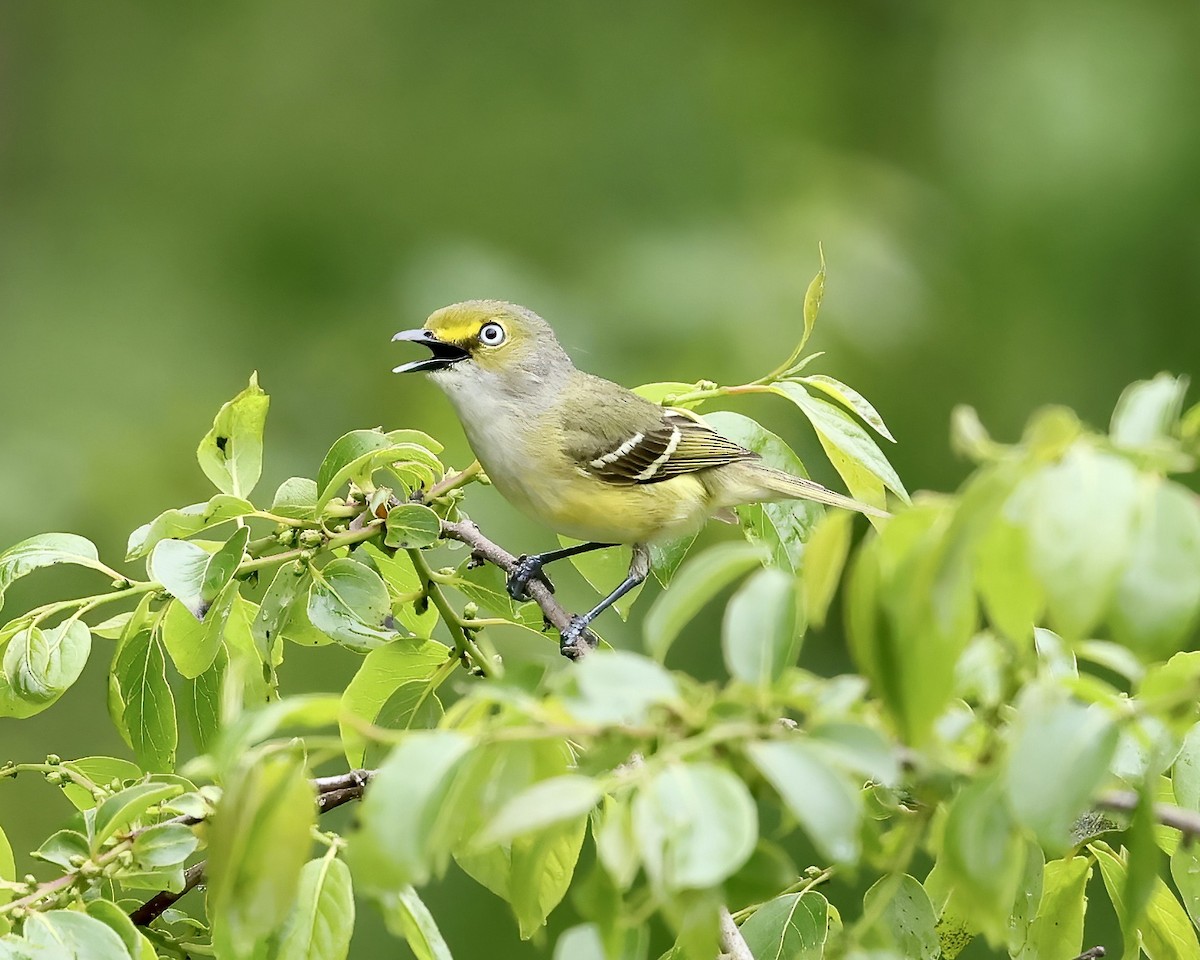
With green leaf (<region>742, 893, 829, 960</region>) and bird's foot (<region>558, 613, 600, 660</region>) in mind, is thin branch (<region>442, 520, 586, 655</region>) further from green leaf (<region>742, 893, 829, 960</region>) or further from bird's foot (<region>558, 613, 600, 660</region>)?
green leaf (<region>742, 893, 829, 960</region>)

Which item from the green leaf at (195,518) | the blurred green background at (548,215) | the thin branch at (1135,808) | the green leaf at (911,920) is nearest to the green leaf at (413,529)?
the green leaf at (195,518)

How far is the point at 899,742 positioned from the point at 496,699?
15.1 inches

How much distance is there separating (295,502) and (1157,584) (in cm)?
156

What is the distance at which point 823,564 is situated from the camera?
52.7 inches

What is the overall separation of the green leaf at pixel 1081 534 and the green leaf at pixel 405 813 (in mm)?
486

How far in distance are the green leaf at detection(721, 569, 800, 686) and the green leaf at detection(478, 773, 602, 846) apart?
0.17 metres

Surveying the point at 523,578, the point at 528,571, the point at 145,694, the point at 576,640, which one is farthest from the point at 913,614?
the point at 528,571

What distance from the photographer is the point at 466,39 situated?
32.0 ft

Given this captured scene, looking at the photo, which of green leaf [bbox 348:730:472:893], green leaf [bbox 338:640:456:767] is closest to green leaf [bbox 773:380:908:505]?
green leaf [bbox 338:640:456:767]

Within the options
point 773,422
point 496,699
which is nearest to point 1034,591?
point 496,699

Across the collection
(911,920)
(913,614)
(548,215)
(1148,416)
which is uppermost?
(1148,416)

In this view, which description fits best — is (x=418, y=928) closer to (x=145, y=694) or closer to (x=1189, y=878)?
(x=145, y=694)

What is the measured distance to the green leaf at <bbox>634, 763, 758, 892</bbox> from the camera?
1140 millimetres

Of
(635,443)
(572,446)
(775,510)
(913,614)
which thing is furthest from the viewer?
(635,443)
